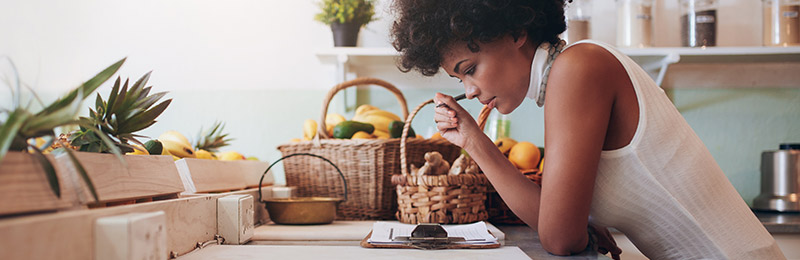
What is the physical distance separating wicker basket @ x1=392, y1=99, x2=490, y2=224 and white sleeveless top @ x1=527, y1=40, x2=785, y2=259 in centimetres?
36

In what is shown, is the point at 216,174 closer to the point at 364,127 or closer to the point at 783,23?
the point at 364,127

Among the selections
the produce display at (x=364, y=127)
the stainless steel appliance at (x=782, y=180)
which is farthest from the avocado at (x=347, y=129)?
the stainless steel appliance at (x=782, y=180)

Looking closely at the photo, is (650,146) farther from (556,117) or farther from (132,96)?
(132,96)

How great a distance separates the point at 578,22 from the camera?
193 centimetres

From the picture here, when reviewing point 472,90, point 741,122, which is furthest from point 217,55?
point 741,122

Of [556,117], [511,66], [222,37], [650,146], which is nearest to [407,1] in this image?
[511,66]

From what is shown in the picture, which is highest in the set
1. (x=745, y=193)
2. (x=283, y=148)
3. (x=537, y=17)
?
(x=537, y=17)

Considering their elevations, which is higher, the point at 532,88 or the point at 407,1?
the point at 407,1

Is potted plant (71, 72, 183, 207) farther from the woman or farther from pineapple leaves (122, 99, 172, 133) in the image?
the woman

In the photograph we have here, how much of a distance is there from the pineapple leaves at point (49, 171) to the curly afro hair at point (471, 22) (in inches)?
25.6

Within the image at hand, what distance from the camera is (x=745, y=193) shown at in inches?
83.8

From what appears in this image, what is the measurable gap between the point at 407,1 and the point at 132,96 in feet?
1.71

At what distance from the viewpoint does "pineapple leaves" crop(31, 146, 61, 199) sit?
0.52m

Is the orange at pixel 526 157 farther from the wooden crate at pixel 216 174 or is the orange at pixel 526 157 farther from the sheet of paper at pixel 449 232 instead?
the wooden crate at pixel 216 174
